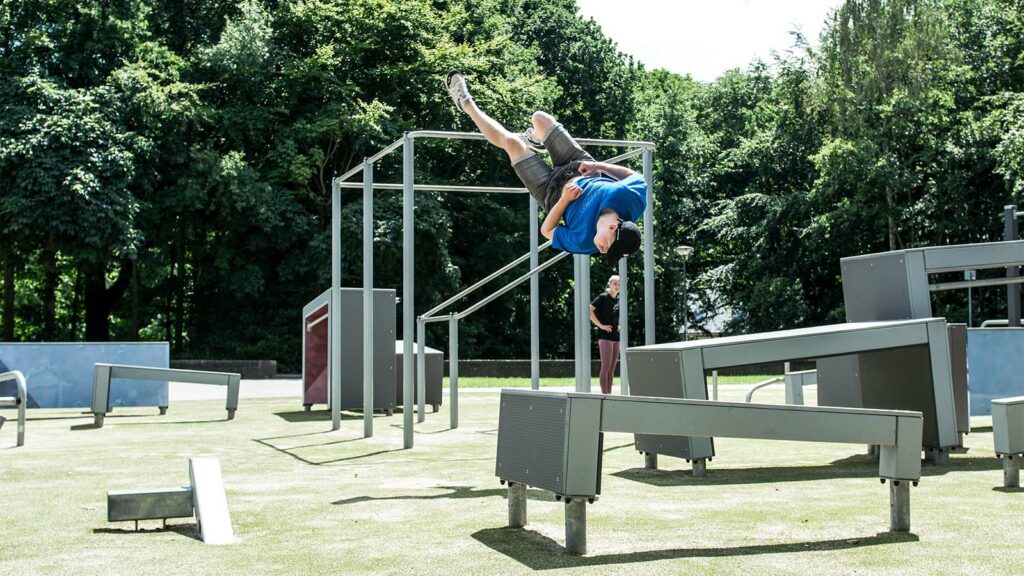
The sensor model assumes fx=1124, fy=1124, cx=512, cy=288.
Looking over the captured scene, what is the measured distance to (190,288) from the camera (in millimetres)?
35469

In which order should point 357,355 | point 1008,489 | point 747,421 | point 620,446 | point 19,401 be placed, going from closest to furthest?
1. point 747,421
2. point 1008,489
3. point 19,401
4. point 620,446
5. point 357,355

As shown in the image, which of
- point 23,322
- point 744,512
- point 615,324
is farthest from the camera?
point 23,322

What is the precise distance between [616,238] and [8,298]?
27.3 meters

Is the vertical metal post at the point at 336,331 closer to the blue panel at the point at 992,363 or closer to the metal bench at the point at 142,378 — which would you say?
the metal bench at the point at 142,378

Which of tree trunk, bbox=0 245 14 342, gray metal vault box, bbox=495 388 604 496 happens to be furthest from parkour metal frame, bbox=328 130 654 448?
tree trunk, bbox=0 245 14 342

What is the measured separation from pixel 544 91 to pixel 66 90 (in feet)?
48.0

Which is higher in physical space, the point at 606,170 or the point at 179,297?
the point at 179,297

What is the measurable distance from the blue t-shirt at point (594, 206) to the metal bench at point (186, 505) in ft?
8.98

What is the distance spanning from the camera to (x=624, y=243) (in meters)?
6.91

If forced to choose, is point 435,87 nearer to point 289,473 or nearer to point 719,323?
point 719,323

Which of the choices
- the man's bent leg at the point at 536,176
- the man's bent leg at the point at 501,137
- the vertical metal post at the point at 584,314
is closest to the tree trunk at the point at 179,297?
the vertical metal post at the point at 584,314

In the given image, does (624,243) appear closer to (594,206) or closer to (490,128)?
(594,206)

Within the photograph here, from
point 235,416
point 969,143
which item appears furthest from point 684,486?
point 969,143

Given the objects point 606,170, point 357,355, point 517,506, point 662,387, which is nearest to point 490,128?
point 606,170
